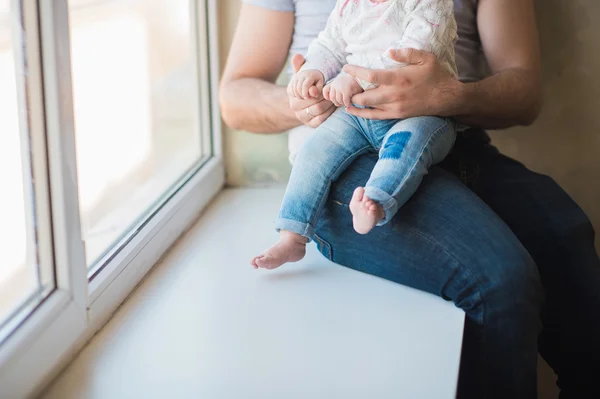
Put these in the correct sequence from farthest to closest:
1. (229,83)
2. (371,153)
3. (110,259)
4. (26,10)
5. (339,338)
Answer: (229,83), (371,153), (110,259), (339,338), (26,10)

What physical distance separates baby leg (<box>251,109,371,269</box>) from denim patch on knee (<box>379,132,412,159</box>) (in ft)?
0.30

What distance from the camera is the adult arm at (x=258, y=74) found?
1.67m

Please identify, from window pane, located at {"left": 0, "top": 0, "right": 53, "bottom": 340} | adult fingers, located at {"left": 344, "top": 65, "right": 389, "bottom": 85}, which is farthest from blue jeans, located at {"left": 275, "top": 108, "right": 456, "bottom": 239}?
window pane, located at {"left": 0, "top": 0, "right": 53, "bottom": 340}

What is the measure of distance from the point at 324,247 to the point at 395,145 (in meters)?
0.29

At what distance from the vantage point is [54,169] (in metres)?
1.15

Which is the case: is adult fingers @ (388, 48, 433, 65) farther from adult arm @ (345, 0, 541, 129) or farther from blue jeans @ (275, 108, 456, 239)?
blue jeans @ (275, 108, 456, 239)

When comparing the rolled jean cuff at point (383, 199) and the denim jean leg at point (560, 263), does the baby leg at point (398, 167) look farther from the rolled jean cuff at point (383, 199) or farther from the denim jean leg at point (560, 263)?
the denim jean leg at point (560, 263)

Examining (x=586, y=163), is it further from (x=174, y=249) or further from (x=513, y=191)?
(x=174, y=249)

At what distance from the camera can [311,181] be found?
4.54ft

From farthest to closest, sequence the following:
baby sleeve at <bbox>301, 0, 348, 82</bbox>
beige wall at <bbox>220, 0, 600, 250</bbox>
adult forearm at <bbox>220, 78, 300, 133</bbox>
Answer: beige wall at <bbox>220, 0, 600, 250</bbox>, adult forearm at <bbox>220, 78, 300, 133</bbox>, baby sleeve at <bbox>301, 0, 348, 82</bbox>

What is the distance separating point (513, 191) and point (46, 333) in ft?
3.20

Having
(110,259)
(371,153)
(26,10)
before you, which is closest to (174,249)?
(110,259)

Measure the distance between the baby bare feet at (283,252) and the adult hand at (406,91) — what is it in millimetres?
258

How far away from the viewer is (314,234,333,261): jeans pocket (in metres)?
1.49
